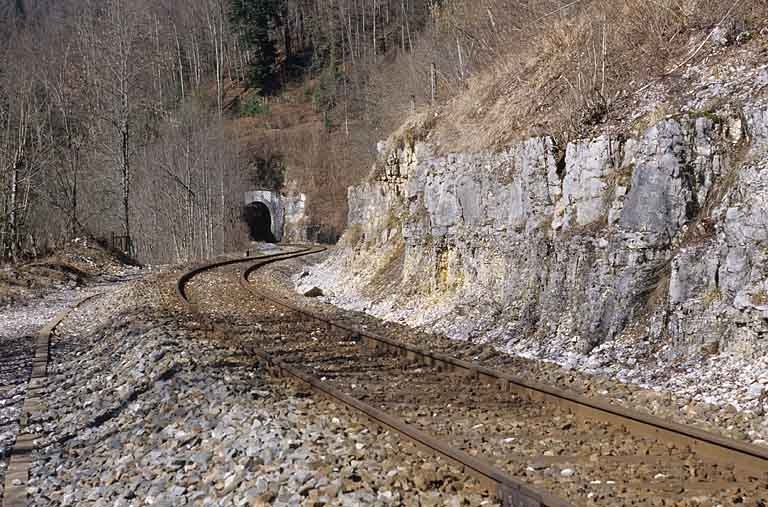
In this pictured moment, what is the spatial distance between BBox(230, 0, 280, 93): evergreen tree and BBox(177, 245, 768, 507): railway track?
210 feet

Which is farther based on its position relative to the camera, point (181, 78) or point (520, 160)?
point (181, 78)

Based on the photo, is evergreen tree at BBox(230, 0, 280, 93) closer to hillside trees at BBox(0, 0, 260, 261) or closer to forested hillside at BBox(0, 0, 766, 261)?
forested hillside at BBox(0, 0, 766, 261)

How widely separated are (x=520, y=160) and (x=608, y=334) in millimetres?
3864

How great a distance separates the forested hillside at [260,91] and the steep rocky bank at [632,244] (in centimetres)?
103

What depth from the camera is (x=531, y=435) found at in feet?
21.0

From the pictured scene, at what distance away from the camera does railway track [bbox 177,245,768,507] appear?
504 cm

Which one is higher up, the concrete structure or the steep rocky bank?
the concrete structure

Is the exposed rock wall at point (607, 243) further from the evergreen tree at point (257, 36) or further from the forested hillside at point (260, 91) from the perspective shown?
the evergreen tree at point (257, 36)

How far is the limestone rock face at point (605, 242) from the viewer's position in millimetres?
8344

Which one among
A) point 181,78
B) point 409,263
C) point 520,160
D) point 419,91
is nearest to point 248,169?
point 181,78

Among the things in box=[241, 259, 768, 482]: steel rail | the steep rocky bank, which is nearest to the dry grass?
the steep rocky bank

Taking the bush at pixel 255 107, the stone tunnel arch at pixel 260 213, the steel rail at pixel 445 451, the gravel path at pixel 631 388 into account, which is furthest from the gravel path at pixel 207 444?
the bush at pixel 255 107

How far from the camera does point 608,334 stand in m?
9.38

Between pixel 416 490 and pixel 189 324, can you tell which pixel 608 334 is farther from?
pixel 189 324
